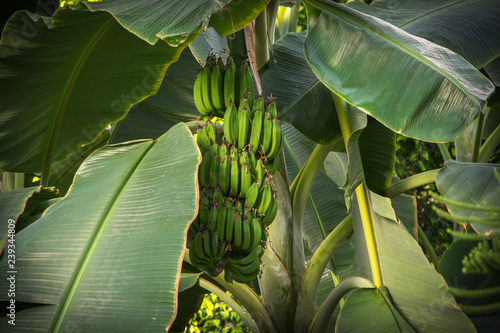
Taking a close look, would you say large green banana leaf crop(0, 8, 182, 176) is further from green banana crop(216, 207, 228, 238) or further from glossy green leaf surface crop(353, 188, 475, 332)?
glossy green leaf surface crop(353, 188, 475, 332)

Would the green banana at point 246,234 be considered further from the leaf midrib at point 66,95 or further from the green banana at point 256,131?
the leaf midrib at point 66,95

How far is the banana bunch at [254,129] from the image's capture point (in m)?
1.11

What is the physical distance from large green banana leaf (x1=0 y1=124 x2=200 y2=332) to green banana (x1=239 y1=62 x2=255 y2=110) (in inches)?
8.0

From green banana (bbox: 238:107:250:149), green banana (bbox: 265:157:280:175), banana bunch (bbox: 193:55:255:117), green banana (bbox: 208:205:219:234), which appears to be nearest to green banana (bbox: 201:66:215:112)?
banana bunch (bbox: 193:55:255:117)

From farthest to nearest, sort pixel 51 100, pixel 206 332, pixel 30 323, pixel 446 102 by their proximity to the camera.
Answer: pixel 206 332, pixel 51 100, pixel 446 102, pixel 30 323

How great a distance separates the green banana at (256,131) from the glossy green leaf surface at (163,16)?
30 cm

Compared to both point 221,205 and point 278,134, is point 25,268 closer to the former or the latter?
point 221,205

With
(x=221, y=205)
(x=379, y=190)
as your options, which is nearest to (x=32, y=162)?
(x=221, y=205)

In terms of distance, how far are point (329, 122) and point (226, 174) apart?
0.56m

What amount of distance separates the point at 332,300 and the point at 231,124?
0.55 metres

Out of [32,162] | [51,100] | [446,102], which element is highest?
[446,102]

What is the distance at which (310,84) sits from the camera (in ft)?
4.89

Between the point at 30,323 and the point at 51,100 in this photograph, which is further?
the point at 51,100

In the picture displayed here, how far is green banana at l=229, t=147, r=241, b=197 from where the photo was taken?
1.04 metres
